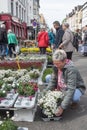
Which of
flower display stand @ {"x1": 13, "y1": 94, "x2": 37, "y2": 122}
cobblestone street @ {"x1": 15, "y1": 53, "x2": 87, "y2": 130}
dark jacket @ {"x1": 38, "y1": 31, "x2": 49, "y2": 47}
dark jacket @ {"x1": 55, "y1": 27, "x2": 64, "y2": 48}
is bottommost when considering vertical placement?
cobblestone street @ {"x1": 15, "y1": 53, "x2": 87, "y2": 130}

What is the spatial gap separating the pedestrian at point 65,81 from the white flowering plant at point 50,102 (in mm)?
94

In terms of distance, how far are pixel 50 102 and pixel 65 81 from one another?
750 mm

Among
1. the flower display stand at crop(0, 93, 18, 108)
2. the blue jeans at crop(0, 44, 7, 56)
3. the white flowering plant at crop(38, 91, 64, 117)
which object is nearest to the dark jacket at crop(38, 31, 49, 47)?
the blue jeans at crop(0, 44, 7, 56)

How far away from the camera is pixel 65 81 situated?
7.80 metres

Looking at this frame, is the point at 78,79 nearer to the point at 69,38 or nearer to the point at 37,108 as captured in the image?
the point at 37,108

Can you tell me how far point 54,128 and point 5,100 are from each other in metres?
1.34

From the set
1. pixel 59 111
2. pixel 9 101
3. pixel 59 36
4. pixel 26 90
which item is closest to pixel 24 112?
pixel 9 101

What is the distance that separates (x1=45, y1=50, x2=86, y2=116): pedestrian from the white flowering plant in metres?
0.09

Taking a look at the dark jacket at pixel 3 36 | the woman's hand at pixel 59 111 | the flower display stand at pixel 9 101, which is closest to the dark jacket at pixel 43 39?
the dark jacket at pixel 3 36

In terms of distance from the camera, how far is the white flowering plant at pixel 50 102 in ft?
23.5

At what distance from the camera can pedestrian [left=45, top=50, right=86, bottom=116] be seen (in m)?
7.29

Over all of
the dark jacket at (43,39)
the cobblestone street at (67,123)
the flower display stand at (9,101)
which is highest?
the dark jacket at (43,39)

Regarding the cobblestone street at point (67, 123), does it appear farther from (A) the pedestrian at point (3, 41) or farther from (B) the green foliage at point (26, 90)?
(A) the pedestrian at point (3, 41)

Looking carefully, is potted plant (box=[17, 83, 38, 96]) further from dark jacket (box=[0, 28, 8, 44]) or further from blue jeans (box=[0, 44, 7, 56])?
blue jeans (box=[0, 44, 7, 56])
